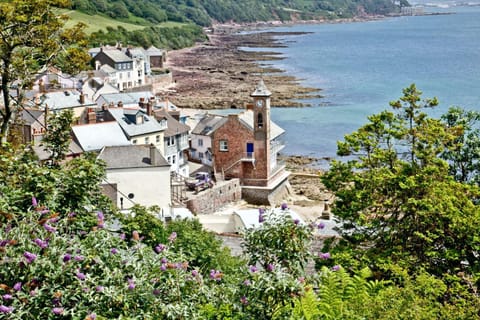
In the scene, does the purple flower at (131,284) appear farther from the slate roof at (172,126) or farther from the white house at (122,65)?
the white house at (122,65)

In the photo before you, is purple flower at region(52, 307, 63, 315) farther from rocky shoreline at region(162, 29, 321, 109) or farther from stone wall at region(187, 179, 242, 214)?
rocky shoreline at region(162, 29, 321, 109)

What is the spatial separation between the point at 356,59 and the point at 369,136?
416 feet

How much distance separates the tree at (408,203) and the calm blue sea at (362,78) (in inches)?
1439

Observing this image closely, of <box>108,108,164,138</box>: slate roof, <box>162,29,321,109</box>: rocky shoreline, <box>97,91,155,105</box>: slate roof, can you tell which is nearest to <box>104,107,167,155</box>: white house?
<box>108,108,164,138</box>: slate roof

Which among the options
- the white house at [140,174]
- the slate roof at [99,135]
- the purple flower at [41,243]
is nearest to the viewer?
the purple flower at [41,243]

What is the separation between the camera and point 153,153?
36469 mm

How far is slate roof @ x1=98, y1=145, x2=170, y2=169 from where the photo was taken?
35.9 metres

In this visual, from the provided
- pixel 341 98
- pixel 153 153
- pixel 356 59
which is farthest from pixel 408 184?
pixel 356 59

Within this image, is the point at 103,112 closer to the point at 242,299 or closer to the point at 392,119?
the point at 392,119

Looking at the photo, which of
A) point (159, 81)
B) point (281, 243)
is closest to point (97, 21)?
point (159, 81)

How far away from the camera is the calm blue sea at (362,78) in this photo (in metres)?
69.4

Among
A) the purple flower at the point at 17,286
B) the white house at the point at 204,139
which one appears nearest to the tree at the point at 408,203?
the purple flower at the point at 17,286

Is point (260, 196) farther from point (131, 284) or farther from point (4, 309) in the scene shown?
point (4, 309)

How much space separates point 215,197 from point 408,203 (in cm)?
2391
